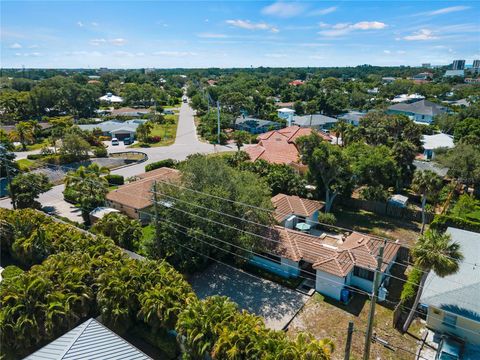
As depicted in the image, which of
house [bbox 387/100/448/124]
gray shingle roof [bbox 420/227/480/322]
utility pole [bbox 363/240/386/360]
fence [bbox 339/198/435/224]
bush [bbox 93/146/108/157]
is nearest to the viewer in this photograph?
utility pole [bbox 363/240/386/360]

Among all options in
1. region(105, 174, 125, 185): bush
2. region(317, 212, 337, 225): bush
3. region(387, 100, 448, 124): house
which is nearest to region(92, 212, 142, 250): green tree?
region(317, 212, 337, 225): bush

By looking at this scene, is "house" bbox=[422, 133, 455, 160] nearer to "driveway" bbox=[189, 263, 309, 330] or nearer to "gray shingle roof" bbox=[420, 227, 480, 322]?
"gray shingle roof" bbox=[420, 227, 480, 322]

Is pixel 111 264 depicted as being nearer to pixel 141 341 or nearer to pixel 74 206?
pixel 141 341

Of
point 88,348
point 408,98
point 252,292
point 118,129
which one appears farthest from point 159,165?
point 408,98

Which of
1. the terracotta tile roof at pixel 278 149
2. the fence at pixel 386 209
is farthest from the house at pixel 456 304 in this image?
the terracotta tile roof at pixel 278 149

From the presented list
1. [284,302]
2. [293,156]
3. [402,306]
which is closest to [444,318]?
[402,306]

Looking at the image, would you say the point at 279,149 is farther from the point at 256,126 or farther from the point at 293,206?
the point at 256,126
